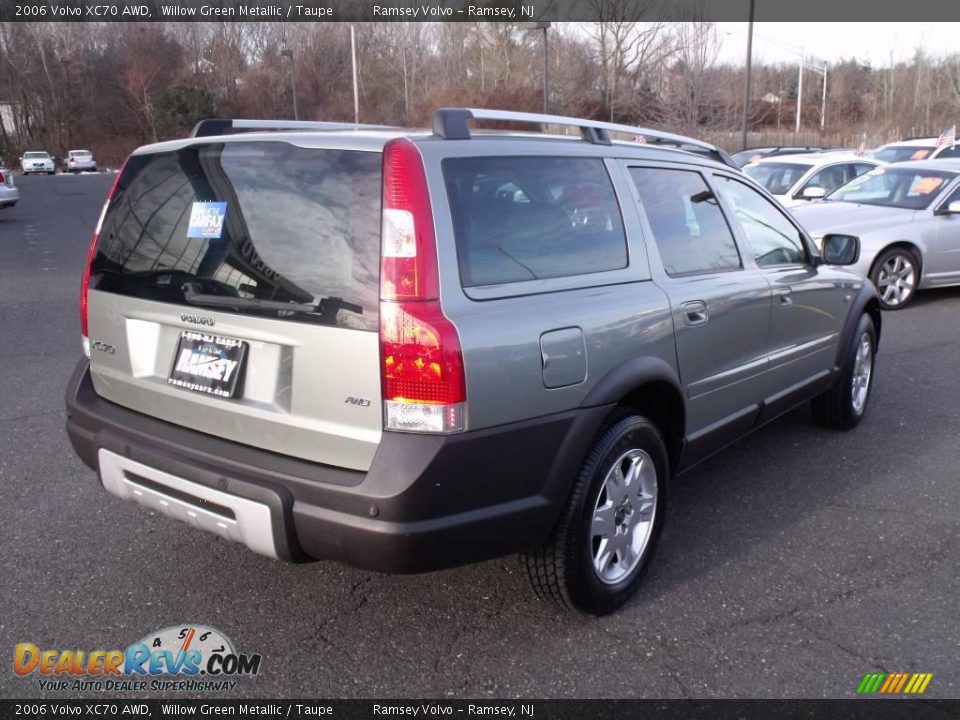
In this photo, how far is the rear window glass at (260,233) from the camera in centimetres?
253

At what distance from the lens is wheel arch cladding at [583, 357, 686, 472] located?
2.92 m

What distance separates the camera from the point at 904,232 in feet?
30.6

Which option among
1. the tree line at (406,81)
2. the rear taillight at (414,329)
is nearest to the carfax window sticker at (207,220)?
the rear taillight at (414,329)

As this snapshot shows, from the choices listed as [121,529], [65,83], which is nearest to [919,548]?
[121,529]

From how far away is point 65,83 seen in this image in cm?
6169

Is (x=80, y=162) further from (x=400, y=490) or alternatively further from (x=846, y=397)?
(x=400, y=490)

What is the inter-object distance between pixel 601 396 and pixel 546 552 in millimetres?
588

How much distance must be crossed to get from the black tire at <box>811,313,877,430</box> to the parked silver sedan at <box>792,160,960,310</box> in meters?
4.18

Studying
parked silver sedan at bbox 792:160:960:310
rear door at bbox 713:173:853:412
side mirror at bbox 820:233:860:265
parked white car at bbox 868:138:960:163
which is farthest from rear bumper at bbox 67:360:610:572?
parked white car at bbox 868:138:960:163

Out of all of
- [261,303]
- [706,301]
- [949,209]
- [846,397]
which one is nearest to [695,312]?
[706,301]

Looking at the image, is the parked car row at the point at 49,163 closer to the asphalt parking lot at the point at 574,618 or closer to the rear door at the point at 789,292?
the asphalt parking lot at the point at 574,618

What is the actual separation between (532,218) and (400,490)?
43.2 inches

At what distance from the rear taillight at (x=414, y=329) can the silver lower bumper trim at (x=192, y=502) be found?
22.1 inches

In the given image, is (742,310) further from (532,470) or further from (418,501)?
(418,501)
